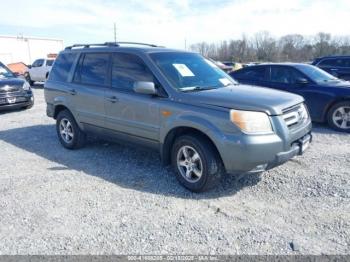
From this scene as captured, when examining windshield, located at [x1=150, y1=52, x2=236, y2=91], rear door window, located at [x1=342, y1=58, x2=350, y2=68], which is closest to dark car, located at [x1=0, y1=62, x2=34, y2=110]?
windshield, located at [x1=150, y1=52, x2=236, y2=91]

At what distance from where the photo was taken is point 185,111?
13.0 feet

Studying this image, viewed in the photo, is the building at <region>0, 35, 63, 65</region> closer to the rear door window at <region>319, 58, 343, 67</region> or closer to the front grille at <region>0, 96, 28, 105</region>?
the front grille at <region>0, 96, 28, 105</region>

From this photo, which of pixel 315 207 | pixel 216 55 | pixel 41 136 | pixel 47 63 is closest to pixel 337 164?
pixel 315 207

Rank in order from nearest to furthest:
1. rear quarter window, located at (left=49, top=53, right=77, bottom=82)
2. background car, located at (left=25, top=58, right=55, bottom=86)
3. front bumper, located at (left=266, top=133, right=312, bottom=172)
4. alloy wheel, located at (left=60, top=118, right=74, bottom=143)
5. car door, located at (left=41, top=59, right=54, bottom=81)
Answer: front bumper, located at (left=266, top=133, right=312, bottom=172) < rear quarter window, located at (left=49, top=53, right=77, bottom=82) < alloy wheel, located at (left=60, top=118, right=74, bottom=143) < car door, located at (left=41, top=59, right=54, bottom=81) < background car, located at (left=25, top=58, right=55, bottom=86)

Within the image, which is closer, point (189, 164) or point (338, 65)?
point (189, 164)

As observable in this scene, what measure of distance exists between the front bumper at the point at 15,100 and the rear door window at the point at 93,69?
Answer: 5510 mm

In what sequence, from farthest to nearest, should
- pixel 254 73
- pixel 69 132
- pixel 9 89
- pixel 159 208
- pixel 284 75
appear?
1. pixel 9 89
2. pixel 254 73
3. pixel 284 75
4. pixel 69 132
5. pixel 159 208

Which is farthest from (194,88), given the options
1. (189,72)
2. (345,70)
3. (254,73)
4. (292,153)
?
(345,70)

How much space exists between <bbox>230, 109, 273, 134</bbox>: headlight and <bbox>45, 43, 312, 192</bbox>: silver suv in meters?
0.01

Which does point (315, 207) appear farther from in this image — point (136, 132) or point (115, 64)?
point (115, 64)

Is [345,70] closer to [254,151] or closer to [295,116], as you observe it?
[295,116]

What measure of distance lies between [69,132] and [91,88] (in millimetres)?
1265

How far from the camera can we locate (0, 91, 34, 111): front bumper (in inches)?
390

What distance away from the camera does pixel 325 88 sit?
712 centimetres
